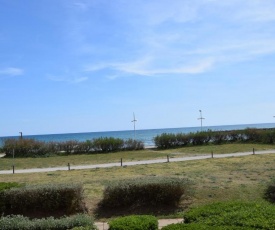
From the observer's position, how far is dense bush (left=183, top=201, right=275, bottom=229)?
6566 millimetres

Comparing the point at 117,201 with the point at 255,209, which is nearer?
the point at 255,209

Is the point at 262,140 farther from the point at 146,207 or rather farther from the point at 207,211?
the point at 207,211

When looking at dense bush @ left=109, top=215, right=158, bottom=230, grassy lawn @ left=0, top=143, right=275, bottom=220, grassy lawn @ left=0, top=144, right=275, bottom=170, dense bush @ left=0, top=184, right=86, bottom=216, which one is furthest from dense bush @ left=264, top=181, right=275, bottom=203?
grassy lawn @ left=0, top=144, right=275, bottom=170

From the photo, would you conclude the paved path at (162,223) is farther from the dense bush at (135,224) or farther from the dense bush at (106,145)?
the dense bush at (106,145)

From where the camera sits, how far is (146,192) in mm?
11695

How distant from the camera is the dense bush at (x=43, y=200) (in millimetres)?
11227

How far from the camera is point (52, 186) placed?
11.4 m

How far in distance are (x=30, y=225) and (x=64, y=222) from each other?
2.55 feet

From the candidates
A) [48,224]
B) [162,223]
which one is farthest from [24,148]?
[162,223]

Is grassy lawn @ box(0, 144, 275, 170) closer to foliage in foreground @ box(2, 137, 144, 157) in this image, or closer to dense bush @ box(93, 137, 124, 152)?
foliage in foreground @ box(2, 137, 144, 157)

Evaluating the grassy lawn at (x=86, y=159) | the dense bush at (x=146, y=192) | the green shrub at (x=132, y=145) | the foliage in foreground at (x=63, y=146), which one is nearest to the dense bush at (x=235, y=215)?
the dense bush at (x=146, y=192)

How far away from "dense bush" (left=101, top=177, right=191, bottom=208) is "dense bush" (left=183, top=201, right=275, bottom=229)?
3440 mm

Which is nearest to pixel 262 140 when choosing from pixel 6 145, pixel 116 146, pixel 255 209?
pixel 116 146

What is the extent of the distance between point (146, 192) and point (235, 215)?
16.1ft
